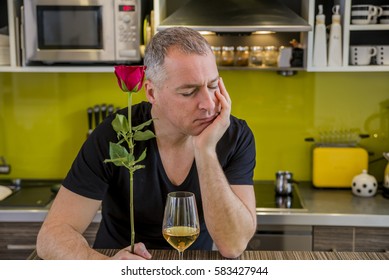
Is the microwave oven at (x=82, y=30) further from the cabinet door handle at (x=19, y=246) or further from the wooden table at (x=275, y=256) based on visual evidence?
the wooden table at (x=275, y=256)

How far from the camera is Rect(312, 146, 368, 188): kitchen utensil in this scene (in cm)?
296

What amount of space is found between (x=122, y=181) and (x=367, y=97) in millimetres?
1852

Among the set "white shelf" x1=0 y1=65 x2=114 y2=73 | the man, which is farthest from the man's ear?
"white shelf" x1=0 y1=65 x2=114 y2=73

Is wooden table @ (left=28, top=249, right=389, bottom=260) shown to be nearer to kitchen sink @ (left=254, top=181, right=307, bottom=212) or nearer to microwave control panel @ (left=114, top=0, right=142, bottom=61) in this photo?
kitchen sink @ (left=254, top=181, right=307, bottom=212)

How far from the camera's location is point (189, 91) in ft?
4.78

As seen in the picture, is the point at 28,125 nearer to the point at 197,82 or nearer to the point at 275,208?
the point at 275,208

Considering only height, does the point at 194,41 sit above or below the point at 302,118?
above

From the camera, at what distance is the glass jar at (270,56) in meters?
2.81

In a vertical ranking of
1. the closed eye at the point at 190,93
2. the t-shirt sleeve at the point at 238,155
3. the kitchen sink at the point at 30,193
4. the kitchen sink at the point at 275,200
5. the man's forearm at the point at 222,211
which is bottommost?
the kitchen sink at the point at 275,200

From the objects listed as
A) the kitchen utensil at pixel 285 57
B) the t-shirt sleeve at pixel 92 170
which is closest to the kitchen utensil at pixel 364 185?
the kitchen utensil at pixel 285 57

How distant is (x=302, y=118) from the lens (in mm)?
3123

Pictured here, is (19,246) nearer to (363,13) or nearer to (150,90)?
(150,90)

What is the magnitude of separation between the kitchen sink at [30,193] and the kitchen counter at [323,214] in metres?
0.06

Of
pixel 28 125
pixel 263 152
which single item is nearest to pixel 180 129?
pixel 263 152
